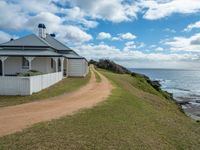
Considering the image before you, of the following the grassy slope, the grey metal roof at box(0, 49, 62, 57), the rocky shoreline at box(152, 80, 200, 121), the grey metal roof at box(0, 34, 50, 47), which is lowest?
the rocky shoreline at box(152, 80, 200, 121)

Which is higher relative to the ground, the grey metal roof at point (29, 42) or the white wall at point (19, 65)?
the grey metal roof at point (29, 42)

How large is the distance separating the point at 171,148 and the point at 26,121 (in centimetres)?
555

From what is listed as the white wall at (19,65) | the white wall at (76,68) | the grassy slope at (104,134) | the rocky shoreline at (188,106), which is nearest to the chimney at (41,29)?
the white wall at (76,68)

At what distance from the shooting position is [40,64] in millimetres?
33094

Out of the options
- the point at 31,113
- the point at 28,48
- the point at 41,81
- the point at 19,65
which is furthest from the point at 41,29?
the point at 31,113

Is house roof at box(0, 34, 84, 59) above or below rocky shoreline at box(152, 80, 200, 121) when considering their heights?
above

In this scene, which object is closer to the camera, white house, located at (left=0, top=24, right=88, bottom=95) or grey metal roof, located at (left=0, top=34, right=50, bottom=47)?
white house, located at (left=0, top=24, right=88, bottom=95)

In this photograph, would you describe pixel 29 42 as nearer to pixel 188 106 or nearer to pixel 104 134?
pixel 188 106

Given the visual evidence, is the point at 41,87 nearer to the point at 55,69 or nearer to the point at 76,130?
the point at 76,130

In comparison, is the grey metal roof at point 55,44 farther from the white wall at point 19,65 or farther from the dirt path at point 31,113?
the dirt path at point 31,113

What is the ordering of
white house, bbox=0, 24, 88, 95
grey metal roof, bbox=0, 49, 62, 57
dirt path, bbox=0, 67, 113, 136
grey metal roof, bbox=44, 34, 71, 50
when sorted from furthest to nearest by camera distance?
grey metal roof, bbox=44, 34, 71, 50 < grey metal roof, bbox=0, 49, 62, 57 < white house, bbox=0, 24, 88, 95 < dirt path, bbox=0, 67, 113, 136

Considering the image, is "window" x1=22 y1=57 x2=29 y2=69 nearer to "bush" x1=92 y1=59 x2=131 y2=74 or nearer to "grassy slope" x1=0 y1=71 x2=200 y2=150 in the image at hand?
"grassy slope" x1=0 y1=71 x2=200 y2=150

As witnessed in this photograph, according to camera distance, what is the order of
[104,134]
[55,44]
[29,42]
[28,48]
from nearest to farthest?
[104,134]
[28,48]
[29,42]
[55,44]

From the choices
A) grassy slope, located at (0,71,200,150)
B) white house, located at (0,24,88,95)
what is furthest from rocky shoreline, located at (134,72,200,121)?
grassy slope, located at (0,71,200,150)
